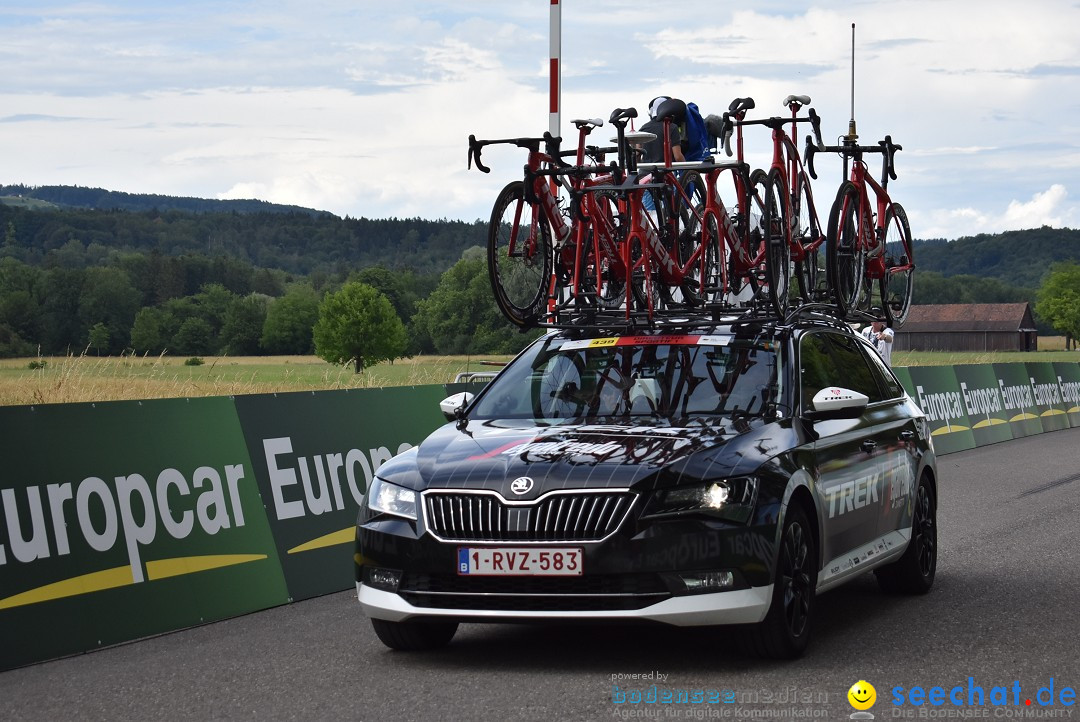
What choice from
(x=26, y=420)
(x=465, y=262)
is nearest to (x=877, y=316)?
(x=26, y=420)

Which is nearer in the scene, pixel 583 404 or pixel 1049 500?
pixel 583 404

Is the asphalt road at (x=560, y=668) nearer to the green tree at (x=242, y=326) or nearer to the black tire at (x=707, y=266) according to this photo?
the black tire at (x=707, y=266)

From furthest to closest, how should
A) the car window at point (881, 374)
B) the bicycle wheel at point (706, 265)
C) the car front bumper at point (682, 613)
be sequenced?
the bicycle wheel at point (706, 265), the car window at point (881, 374), the car front bumper at point (682, 613)

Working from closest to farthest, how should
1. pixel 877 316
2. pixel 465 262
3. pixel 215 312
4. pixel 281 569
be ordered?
pixel 281 569, pixel 877 316, pixel 465 262, pixel 215 312

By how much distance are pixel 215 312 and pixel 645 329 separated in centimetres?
11549

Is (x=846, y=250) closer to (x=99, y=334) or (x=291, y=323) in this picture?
(x=99, y=334)

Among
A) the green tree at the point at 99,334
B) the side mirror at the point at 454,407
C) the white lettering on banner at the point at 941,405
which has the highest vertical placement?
the side mirror at the point at 454,407

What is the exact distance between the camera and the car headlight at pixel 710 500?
6.33 metres

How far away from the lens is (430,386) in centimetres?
1214

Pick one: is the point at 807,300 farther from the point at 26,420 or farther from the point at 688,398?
the point at 26,420

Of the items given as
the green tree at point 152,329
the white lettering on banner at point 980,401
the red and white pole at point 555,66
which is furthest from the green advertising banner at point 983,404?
the green tree at point 152,329

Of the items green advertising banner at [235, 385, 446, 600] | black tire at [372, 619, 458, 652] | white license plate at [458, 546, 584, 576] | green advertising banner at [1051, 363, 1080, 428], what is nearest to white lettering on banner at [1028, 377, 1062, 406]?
green advertising banner at [1051, 363, 1080, 428]

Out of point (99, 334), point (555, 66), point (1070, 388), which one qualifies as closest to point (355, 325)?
point (99, 334)

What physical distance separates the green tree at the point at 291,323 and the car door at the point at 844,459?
123m
